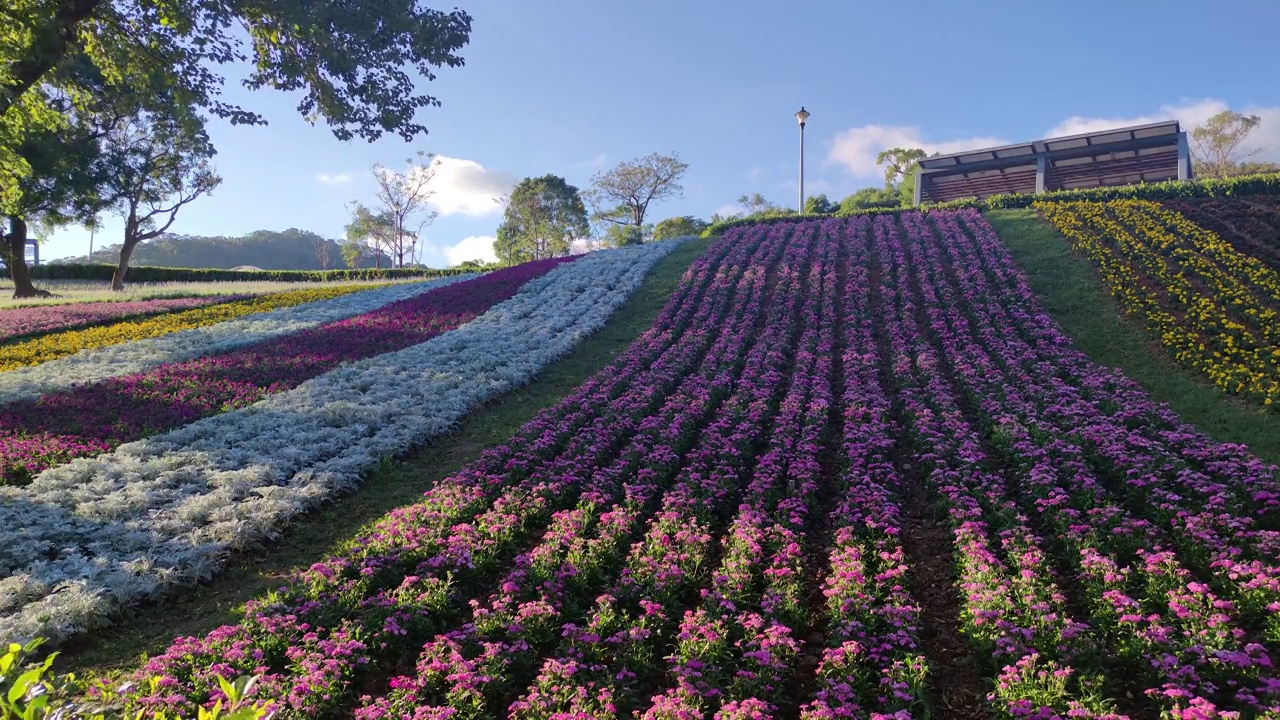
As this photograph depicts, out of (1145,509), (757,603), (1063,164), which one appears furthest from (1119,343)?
(1063,164)

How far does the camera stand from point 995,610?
5.97 meters

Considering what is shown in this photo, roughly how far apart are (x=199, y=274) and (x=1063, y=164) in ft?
183

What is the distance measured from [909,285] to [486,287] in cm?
1526

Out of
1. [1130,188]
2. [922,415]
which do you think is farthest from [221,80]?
[1130,188]

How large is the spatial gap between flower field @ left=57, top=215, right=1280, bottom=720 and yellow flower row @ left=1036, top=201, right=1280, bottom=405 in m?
2.42

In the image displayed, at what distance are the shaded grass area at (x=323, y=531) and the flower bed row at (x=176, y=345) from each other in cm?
847

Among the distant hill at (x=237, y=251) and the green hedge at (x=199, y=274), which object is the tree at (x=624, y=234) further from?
the distant hill at (x=237, y=251)

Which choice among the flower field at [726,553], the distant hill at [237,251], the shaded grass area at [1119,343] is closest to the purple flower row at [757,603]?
the flower field at [726,553]

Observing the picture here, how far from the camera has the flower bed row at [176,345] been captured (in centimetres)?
1470

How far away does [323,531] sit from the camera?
8984mm

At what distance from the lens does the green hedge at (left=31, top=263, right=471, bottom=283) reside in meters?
42.0

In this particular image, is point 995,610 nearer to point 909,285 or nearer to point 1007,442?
point 1007,442

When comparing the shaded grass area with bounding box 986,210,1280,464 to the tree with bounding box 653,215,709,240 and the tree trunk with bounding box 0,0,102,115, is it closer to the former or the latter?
the tree trunk with bounding box 0,0,102,115

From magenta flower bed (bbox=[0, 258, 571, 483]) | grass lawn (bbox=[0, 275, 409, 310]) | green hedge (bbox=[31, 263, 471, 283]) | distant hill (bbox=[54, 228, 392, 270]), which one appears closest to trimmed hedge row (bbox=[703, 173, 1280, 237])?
magenta flower bed (bbox=[0, 258, 571, 483])
